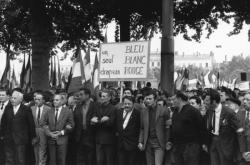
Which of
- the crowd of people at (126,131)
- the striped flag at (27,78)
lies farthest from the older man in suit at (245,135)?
the striped flag at (27,78)

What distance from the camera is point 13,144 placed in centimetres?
1067

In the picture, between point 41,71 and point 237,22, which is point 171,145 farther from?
point 237,22

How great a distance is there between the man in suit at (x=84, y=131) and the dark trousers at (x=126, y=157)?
0.71 metres

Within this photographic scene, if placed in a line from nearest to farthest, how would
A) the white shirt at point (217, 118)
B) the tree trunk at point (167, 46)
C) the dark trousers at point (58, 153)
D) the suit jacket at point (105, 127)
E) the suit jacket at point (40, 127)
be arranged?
1. the white shirt at point (217, 118)
2. the suit jacket at point (105, 127)
3. the dark trousers at point (58, 153)
4. the suit jacket at point (40, 127)
5. the tree trunk at point (167, 46)

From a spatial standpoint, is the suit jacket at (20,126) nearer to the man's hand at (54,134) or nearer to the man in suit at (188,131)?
the man's hand at (54,134)

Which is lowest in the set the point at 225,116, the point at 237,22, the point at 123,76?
the point at 225,116

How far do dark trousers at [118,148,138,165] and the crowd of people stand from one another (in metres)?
0.02

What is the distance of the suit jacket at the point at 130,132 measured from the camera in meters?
9.84

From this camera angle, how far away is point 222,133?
30.3 ft

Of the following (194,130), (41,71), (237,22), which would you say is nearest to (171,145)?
(194,130)

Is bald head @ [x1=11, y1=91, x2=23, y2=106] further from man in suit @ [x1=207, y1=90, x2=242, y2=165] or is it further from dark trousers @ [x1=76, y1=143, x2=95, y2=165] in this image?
man in suit @ [x1=207, y1=90, x2=242, y2=165]

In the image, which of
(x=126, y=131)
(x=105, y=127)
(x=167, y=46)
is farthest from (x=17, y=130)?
(x=167, y=46)

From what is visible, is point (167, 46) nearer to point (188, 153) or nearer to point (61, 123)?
point (61, 123)

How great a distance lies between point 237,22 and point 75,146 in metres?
14.2
